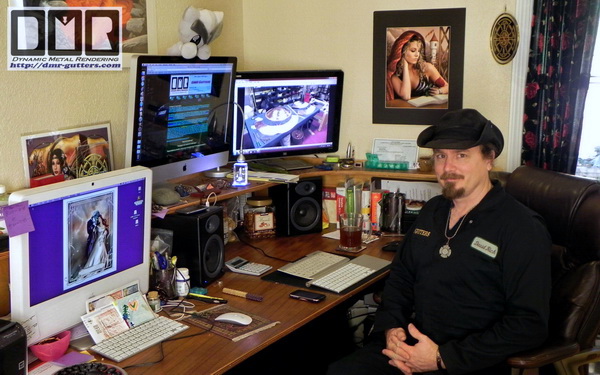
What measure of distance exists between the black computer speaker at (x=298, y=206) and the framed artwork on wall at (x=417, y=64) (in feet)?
1.66

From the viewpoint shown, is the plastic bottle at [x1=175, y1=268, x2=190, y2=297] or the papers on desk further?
the papers on desk

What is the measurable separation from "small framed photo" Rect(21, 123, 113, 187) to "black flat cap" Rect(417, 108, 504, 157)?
125 centimetres

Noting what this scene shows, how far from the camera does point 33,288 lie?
1.97 metres

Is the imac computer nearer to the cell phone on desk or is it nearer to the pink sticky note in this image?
the cell phone on desk

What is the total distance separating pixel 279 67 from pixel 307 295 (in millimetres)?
1531

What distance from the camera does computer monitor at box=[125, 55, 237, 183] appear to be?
2.58 m

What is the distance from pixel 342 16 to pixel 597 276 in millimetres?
1797

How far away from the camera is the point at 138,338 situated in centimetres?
215

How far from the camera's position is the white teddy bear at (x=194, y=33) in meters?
2.78

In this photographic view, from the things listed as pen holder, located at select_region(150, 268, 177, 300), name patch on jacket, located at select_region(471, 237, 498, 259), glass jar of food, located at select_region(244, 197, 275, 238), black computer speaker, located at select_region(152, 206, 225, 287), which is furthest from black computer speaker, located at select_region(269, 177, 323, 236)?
name patch on jacket, located at select_region(471, 237, 498, 259)

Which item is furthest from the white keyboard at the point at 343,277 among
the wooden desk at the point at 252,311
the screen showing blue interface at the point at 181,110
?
the screen showing blue interface at the point at 181,110

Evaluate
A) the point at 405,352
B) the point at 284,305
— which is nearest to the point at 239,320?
the point at 284,305

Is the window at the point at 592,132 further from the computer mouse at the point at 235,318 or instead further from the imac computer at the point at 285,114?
the computer mouse at the point at 235,318

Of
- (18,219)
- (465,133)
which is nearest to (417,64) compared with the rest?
(465,133)
